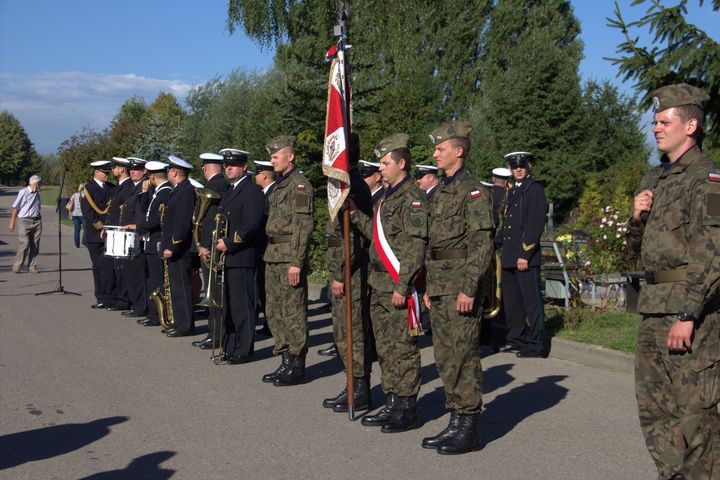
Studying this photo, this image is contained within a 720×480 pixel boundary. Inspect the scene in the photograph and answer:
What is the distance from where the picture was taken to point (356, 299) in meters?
7.26

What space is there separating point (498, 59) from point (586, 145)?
10910mm

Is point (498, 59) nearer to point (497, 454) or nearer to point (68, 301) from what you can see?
point (68, 301)

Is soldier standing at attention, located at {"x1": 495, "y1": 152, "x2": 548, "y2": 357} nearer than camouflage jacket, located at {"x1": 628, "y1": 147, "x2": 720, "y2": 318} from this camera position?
No

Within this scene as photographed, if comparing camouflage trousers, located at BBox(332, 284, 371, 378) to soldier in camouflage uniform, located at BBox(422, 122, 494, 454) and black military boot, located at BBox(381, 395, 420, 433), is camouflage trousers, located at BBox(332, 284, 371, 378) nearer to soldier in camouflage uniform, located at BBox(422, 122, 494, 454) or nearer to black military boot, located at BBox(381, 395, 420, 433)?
black military boot, located at BBox(381, 395, 420, 433)

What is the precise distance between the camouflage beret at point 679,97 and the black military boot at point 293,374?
4.56 meters

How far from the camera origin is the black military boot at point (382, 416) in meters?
6.62

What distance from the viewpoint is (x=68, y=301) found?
13977mm

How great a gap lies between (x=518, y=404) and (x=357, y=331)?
150cm

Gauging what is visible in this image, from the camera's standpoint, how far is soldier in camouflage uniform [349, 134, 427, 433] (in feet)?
21.4

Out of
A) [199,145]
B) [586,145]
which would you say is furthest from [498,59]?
[199,145]

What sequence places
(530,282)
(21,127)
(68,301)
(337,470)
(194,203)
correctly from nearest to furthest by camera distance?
(337,470), (530,282), (194,203), (68,301), (21,127)

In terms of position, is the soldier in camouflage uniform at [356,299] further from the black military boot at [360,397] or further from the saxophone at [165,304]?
the saxophone at [165,304]

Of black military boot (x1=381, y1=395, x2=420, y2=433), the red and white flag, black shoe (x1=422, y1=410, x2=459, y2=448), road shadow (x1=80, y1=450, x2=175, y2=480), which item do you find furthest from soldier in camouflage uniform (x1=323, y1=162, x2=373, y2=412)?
road shadow (x1=80, y1=450, x2=175, y2=480)

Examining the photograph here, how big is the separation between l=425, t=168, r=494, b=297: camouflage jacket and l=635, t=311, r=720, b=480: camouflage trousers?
1.43m
